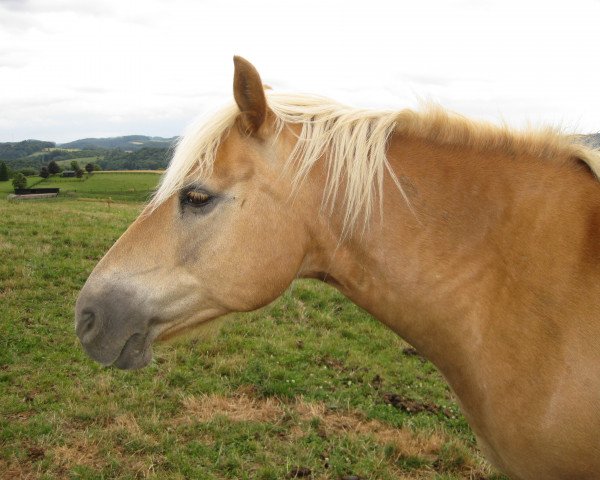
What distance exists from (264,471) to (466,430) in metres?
2.19

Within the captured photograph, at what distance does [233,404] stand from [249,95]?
3.87 m

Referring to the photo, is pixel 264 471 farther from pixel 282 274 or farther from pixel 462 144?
pixel 462 144

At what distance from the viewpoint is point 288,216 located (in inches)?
97.0

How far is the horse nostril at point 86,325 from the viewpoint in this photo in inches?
102

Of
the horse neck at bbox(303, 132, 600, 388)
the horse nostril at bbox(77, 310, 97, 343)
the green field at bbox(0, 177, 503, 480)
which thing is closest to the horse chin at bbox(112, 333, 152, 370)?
the horse nostril at bbox(77, 310, 97, 343)

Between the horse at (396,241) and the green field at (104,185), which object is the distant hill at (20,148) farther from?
the horse at (396,241)

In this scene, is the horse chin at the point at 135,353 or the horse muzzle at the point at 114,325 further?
the horse chin at the point at 135,353

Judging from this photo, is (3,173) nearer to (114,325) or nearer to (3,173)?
(3,173)

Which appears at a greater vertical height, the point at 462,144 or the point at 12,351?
the point at 462,144

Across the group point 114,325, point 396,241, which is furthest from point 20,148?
point 396,241

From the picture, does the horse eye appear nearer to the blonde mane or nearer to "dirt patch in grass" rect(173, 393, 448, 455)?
the blonde mane

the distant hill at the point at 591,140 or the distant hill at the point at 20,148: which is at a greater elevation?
the distant hill at the point at 20,148

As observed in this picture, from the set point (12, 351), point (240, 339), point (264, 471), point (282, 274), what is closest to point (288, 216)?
point (282, 274)

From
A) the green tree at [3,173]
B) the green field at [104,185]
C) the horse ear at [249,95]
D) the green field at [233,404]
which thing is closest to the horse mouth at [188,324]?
the green field at [233,404]
